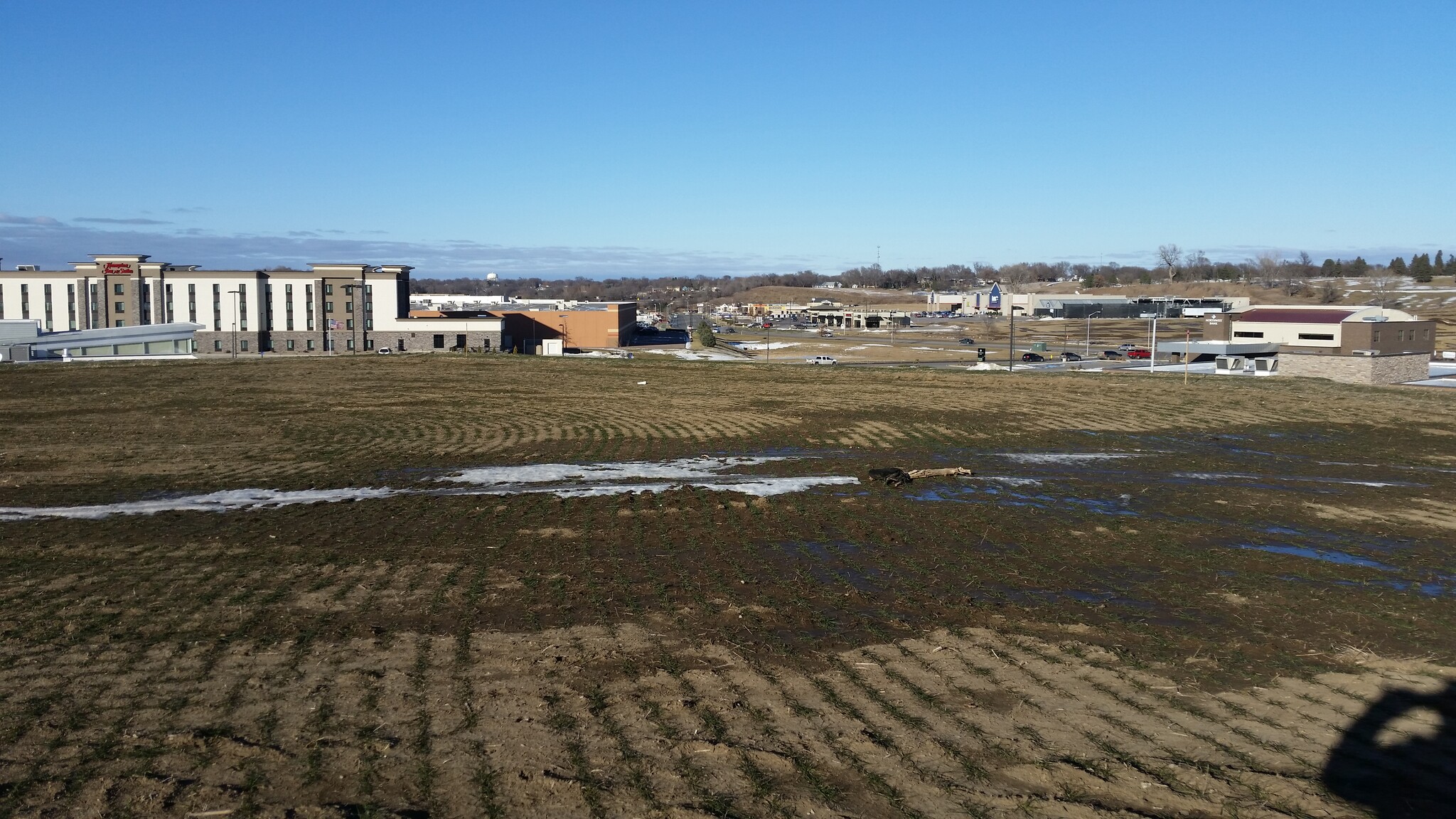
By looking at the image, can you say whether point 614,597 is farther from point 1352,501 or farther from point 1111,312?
point 1111,312

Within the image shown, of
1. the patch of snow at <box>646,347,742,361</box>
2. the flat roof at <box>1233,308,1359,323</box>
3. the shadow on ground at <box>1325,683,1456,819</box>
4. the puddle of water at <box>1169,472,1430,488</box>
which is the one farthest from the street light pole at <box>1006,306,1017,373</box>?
the shadow on ground at <box>1325,683,1456,819</box>

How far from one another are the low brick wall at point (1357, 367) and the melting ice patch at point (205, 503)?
2010 inches

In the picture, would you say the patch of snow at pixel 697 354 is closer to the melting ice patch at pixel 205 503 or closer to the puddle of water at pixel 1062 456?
the puddle of water at pixel 1062 456

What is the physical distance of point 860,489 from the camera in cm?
2058

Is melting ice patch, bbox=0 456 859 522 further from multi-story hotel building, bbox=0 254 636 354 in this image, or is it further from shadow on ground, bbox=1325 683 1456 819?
multi-story hotel building, bbox=0 254 636 354

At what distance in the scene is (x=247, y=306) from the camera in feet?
258

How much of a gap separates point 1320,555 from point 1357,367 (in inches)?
1716

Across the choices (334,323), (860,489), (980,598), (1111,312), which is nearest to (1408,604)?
(980,598)

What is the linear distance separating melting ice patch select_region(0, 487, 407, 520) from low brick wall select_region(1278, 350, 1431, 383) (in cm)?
5107

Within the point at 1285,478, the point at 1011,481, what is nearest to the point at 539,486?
the point at 1011,481

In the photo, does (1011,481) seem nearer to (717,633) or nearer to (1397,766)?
(717,633)

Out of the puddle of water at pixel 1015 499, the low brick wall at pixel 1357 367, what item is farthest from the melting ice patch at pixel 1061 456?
the low brick wall at pixel 1357 367

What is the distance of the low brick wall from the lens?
51.0m

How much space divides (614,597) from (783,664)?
3.13 meters
